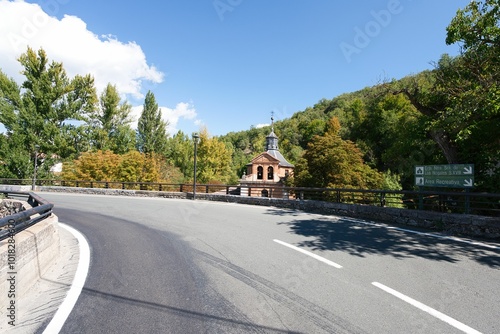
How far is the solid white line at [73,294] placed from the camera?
2.93 metres

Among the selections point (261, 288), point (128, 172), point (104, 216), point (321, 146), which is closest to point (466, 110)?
point (261, 288)

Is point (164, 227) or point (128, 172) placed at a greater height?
point (128, 172)

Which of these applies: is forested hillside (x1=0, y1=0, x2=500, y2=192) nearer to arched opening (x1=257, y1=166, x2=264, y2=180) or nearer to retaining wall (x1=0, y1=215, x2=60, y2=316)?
arched opening (x1=257, y1=166, x2=264, y2=180)

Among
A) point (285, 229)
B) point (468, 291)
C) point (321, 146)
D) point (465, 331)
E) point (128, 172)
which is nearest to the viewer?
point (465, 331)

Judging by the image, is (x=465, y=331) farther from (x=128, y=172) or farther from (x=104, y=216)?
(x=128, y=172)

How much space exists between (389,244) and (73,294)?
642 cm

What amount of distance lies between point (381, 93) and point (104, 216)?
13.7 metres

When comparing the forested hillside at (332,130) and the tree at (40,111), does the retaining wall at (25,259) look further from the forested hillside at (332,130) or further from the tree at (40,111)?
the tree at (40,111)

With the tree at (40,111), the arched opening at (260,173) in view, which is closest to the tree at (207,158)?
the arched opening at (260,173)

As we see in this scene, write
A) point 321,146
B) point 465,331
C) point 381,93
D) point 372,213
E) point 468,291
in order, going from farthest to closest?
point 321,146, point 381,93, point 372,213, point 468,291, point 465,331

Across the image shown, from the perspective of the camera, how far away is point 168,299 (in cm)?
358

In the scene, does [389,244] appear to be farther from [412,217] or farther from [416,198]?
[416,198]

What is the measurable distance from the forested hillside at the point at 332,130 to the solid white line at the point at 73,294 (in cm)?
1134

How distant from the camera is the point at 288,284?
406cm
